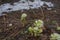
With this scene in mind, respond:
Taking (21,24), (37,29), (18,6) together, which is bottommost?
(18,6)

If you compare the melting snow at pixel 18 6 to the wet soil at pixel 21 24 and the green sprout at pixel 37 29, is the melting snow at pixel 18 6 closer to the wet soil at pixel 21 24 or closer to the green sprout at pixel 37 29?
the wet soil at pixel 21 24

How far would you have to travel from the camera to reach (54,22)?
269 cm

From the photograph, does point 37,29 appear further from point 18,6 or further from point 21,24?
point 18,6

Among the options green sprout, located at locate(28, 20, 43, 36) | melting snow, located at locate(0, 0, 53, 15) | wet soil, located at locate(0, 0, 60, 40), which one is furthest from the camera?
melting snow, located at locate(0, 0, 53, 15)

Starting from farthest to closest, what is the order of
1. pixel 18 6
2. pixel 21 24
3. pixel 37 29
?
pixel 18 6 < pixel 21 24 < pixel 37 29

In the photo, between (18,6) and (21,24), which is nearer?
(21,24)

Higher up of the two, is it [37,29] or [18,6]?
[37,29]

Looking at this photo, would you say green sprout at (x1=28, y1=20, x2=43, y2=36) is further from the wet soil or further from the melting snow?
the melting snow

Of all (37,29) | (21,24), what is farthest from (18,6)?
(37,29)

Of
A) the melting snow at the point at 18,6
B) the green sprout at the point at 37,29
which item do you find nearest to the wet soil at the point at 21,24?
the green sprout at the point at 37,29

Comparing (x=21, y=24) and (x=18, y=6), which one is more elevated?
(x=21, y=24)

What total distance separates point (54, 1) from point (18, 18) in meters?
1.12

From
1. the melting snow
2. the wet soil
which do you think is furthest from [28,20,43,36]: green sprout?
the melting snow

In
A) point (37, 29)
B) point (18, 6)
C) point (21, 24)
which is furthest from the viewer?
point (18, 6)
